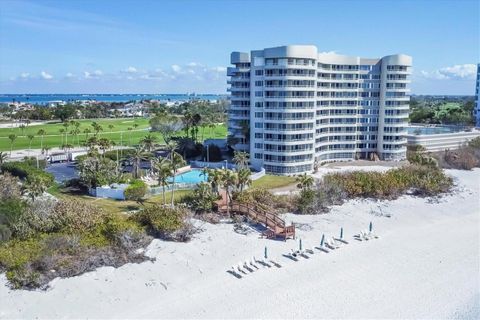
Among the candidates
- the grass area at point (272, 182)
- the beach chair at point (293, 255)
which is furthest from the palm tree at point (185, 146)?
the beach chair at point (293, 255)

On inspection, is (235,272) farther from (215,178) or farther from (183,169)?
(183,169)

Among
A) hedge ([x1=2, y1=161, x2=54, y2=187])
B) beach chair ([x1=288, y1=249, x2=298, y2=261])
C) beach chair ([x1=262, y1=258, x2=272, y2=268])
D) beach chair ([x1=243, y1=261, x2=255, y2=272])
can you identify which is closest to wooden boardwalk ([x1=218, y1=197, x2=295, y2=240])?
beach chair ([x1=288, y1=249, x2=298, y2=261])

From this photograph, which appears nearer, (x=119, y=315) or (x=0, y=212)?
(x=119, y=315)

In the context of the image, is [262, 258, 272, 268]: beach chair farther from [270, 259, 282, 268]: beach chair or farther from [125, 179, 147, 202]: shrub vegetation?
[125, 179, 147, 202]: shrub vegetation

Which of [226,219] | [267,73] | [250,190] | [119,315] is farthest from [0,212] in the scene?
[267,73]

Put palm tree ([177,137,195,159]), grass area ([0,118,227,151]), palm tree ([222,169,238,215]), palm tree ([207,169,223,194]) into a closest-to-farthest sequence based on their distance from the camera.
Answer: palm tree ([222,169,238,215]), palm tree ([207,169,223,194]), palm tree ([177,137,195,159]), grass area ([0,118,227,151])

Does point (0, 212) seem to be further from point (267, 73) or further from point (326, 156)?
point (326, 156)

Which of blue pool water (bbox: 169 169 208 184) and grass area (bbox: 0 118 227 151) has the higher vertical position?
grass area (bbox: 0 118 227 151)
